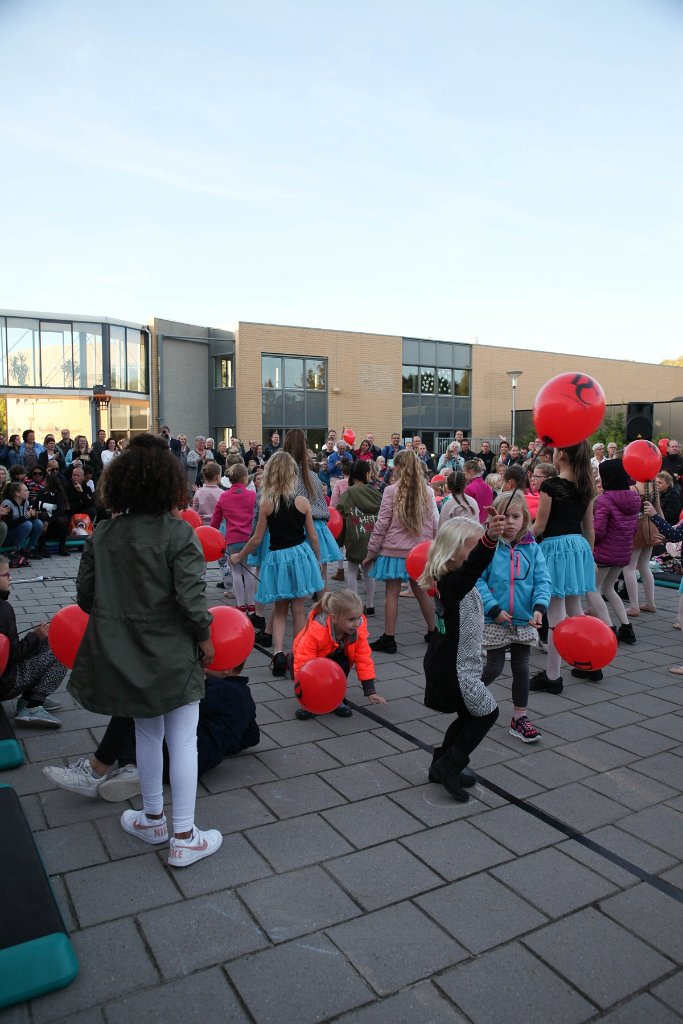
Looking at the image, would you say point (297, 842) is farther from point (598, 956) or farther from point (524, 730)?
point (524, 730)

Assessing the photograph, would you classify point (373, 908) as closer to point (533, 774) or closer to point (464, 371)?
point (533, 774)

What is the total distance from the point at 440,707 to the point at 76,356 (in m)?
27.8

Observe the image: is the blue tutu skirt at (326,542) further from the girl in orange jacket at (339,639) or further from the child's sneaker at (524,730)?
the child's sneaker at (524,730)

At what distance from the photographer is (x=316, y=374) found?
3297 centimetres

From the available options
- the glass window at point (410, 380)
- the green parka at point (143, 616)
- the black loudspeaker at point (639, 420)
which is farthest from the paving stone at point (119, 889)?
the glass window at point (410, 380)

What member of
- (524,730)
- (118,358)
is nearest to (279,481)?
(524,730)

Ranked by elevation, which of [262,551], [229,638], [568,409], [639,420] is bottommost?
[229,638]

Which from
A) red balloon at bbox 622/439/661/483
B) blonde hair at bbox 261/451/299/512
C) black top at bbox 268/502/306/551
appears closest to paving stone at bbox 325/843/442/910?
black top at bbox 268/502/306/551

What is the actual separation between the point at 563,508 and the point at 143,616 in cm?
379

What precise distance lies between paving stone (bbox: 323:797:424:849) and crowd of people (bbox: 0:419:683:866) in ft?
1.11

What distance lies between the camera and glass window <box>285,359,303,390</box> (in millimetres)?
32281

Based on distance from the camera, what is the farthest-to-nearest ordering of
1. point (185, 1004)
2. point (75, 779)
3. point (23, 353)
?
point (23, 353)
point (75, 779)
point (185, 1004)

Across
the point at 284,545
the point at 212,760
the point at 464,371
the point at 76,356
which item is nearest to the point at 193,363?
the point at 76,356

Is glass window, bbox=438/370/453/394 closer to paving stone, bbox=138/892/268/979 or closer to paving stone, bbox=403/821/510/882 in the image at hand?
paving stone, bbox=403/821/510/882
